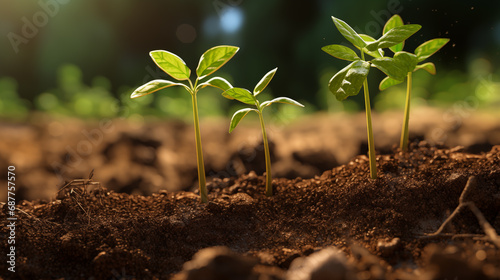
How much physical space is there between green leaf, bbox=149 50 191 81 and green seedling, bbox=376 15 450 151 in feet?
2.26

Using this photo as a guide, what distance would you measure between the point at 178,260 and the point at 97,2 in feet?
8.98

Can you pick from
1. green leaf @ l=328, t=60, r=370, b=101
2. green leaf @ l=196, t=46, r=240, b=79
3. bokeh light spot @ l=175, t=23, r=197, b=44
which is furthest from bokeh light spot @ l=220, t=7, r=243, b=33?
green leaf @ l=328, t=60, r=370, b=101

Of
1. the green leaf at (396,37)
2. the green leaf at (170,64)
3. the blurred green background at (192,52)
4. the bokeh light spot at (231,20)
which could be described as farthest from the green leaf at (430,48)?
the bokeh light spot at (231,20)

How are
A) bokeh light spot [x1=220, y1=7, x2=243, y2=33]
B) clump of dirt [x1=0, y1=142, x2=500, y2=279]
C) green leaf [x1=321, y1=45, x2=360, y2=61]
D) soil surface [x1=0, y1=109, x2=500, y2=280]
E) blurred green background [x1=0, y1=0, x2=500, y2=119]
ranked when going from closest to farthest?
soil surface [x1=0, y1=109, x2=500, y2=280] → clump of dirt [x1=0, y1=142, x2=500, y2=279] → green leaf [x1=321, y1=45, x2=360, y2=61] → blurred green background [x1=0, y1=0, x2=500, y2=119] → bokeh light spot [x1=220, y1=7, x2=243, y2=33]

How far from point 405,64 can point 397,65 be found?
0.09 feet

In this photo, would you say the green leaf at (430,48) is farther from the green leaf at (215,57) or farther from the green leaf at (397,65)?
the green leaf at (215,57)

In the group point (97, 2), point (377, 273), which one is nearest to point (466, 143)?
point (377, 273)

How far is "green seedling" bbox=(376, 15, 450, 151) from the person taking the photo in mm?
1243

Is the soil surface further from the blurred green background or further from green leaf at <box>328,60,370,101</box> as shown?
the blurred green background

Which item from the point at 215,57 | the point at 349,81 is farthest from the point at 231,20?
the point at 349,81

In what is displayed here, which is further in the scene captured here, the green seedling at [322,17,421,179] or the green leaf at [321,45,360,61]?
the green leaf at [321,45,360,61]

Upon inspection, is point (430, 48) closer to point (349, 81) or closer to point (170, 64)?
point (349, 81)

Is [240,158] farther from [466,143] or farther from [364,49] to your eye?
[466,143]

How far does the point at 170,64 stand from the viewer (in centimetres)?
137
